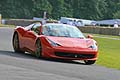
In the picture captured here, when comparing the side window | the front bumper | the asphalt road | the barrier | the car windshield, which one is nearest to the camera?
the asphalt road

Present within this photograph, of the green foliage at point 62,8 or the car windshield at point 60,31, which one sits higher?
the car windshield at point 60,31

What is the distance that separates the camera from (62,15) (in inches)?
4210

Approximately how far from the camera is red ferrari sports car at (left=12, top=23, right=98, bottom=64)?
15.1 meters

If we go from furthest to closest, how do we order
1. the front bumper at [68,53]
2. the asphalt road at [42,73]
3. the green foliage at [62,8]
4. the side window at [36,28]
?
1. the green foliage at [62,8]
2. the side window at [36,28]
3. the front bumper at [68,53]
4. the asphalt road at [42,73]

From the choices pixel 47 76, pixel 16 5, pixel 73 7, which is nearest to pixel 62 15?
pixel 73 7

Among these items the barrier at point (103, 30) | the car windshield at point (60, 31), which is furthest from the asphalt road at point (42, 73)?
the barrier at point (103, 30)

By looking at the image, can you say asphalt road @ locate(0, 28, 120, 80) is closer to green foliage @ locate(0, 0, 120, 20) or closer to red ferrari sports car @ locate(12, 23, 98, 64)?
red ferrari sports car @ locate(12, 23, 98, 64)

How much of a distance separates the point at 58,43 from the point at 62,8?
296 feet

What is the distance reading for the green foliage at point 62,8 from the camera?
98.1 m

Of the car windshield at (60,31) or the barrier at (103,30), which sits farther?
the barrier at (103,30)

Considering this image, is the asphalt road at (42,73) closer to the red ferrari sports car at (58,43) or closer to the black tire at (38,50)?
the red ferrari sports car at (58,43)

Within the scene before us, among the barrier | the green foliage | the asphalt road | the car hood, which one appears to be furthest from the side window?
the green foliage

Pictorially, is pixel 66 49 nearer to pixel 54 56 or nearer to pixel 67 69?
pixel 54 56

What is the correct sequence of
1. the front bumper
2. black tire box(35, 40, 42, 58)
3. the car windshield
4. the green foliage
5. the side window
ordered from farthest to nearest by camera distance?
1. the green foliage
2. the side window
3. the car windshield
4. black tire box(35, 40, 42, 58)
5. the front bumper
